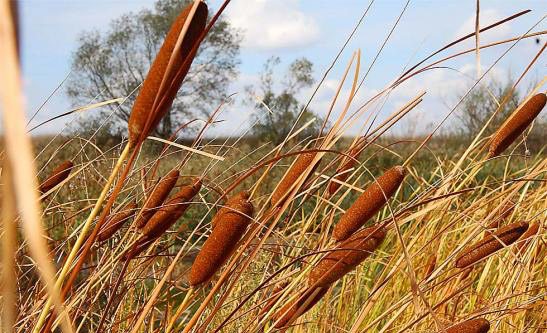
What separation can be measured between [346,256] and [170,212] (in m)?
0.28

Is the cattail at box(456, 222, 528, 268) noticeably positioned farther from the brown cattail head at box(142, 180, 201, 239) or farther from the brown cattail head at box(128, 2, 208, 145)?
the brown cattail head at box(128, 2, 208, 145)

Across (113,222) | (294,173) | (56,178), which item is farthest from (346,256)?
(56,178)

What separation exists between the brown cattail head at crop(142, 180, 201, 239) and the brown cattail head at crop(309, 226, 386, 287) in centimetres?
21

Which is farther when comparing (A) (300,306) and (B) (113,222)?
(B) (113,222)

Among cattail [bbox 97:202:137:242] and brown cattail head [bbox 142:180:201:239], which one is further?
cattail [bbox 97:202:137:242]

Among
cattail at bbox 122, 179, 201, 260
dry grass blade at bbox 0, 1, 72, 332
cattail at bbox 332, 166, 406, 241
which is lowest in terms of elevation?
cattail at bbox 332, 166, 406, 241

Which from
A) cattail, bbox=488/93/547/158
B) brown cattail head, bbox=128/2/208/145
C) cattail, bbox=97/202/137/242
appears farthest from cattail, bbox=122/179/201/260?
cattail, bbox=488/93/547/158

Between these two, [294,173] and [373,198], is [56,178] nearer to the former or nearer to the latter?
[294,173]

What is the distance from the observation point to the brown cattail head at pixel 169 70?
0.56 metres

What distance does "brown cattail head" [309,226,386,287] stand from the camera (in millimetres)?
→ 794

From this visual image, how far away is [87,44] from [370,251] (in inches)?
904

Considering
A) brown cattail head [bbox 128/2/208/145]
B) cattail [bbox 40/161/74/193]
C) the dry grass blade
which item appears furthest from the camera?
cattail [bbox 40/161/74/193]

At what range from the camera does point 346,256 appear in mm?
796

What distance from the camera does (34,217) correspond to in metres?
0.25
